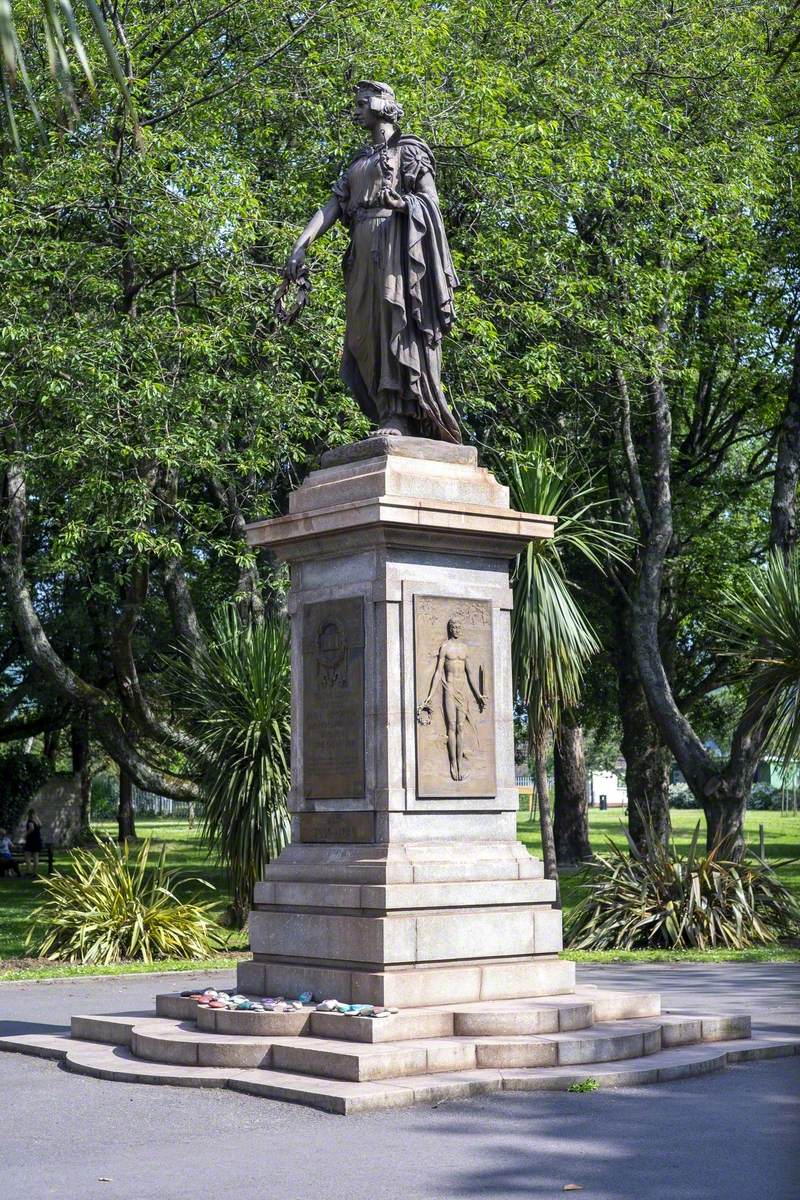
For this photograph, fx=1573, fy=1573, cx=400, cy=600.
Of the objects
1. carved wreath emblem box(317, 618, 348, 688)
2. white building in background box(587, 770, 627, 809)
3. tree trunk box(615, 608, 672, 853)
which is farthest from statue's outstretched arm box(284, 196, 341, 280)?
white building in background box(587, 770, 627, 809)

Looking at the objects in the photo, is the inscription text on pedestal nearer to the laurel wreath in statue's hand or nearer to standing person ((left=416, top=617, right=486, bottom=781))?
standing person ((left=416, top=617, right=486, bottom=781))

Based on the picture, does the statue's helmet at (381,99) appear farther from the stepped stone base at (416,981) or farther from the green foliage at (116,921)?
the green foliage at (116,921)

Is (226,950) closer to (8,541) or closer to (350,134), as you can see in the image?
(8,541)

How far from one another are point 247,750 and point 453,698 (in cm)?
868

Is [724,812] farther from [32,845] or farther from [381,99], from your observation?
[32,845]

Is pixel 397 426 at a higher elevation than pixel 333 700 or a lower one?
higher

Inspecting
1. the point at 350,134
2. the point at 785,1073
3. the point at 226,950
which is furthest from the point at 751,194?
the point at 785,1073

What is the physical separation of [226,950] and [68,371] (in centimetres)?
694

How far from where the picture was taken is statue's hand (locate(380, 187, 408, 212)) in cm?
1095

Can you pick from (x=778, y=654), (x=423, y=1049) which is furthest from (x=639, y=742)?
(x=423, y=1049)

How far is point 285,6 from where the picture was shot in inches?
822

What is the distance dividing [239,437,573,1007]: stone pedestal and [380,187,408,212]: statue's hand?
1.66 m

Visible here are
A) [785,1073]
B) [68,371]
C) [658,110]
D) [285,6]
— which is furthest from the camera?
[658,110]

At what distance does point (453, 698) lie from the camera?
10328 mm
